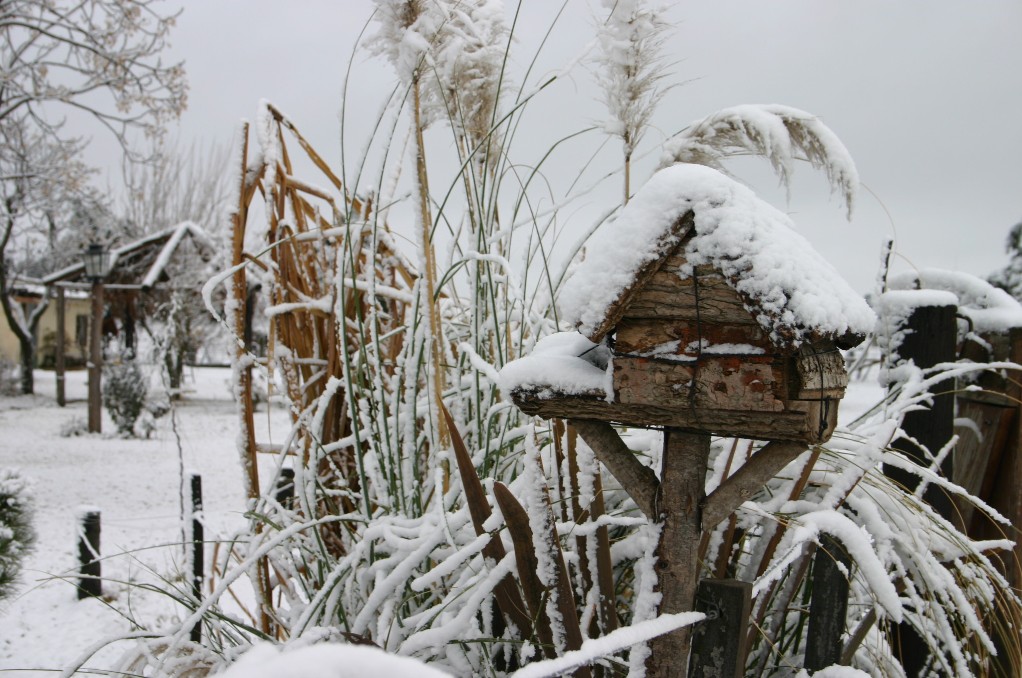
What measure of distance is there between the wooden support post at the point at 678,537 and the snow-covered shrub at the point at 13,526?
144 inches

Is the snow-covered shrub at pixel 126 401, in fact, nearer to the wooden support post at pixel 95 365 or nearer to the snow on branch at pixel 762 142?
the wooden support post at pixel 95 365

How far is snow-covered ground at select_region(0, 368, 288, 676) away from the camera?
12.0 ft

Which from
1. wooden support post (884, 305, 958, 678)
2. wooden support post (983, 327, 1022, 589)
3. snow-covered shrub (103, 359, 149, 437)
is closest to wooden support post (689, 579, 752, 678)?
wooden support post (884, 305, 958, 678)

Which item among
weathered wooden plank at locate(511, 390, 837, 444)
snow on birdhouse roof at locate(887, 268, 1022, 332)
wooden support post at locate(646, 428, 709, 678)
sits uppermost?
snow on birdhouse roof at locate(887, 268, 1022, 332)

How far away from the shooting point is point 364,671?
1.13 ft

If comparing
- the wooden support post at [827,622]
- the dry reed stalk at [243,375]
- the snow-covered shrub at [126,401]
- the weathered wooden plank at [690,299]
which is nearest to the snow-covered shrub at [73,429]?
the snow-covered shrub at [126,401]

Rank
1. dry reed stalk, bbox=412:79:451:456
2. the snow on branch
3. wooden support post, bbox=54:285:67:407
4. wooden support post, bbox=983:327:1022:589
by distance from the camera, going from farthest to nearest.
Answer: wooden support post, bbox=54:285:67:407 < wooden support post, bbox=983:327:1022:589 < dry reed stalk, bbox=412:79:451:456 < the snow on branch

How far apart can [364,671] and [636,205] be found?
0.66 m

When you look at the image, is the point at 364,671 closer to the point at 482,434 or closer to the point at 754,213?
the point at 754,213

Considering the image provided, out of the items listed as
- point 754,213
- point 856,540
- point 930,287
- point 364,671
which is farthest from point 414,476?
point 930,287

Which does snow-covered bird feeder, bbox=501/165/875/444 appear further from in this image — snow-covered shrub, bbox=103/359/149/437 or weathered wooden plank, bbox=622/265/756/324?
snow-covered shrub, bbox=103/359/149/437

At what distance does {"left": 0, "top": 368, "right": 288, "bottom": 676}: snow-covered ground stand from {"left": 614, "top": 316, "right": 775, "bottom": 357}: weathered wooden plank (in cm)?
93

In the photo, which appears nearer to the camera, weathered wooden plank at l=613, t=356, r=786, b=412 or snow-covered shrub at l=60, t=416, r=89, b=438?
weathered wooden plank at l=613, t=356, r=786, b=412

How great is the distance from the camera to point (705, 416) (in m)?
0.88
